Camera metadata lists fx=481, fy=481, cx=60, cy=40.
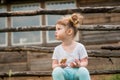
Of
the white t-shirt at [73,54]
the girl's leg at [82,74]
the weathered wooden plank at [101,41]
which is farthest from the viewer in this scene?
the weathered wooden plank at [101,41]

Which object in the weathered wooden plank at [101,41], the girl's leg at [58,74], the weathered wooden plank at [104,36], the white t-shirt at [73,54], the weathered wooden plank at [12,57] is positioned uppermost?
the white t-shirt at [73,54]

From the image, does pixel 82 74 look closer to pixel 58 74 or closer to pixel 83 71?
pixel 83 71

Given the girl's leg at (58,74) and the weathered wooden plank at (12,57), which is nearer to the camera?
the girl's leg at (58,74)

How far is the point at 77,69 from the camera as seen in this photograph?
417cm

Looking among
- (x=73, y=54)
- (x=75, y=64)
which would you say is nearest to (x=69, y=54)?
(x=73, y=54)

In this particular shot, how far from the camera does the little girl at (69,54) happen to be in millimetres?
4164

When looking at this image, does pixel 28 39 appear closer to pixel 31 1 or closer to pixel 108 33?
pixel 31 1

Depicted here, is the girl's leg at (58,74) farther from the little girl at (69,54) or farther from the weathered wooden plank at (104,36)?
the weathered wooden plank at (104,36)

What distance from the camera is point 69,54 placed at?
4344 mm

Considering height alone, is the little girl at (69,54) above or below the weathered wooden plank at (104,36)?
above

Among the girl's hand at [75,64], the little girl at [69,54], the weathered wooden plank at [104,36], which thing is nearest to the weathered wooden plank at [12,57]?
the weathered wooden plank at [104,36]

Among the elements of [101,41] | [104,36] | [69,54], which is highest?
[69,54]

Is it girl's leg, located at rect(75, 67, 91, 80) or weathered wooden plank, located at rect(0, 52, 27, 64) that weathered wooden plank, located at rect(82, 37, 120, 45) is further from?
girl's leg, located at rect(75, 67, 91, 80)

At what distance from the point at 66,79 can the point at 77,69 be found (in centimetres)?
13
